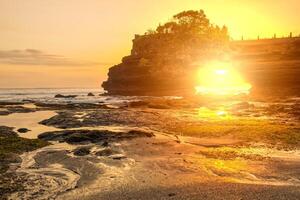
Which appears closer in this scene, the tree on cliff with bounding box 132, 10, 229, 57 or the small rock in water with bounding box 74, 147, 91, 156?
the small rock in water with bounding box 74, 147, 91, 156

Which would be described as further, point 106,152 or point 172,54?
point 172,54

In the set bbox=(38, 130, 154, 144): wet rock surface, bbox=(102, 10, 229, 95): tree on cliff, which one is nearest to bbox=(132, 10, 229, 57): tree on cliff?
bbox=(102, 10, 229, 95): tree on cliff

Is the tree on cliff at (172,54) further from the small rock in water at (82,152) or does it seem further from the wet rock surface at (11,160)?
the small rock in water at (82,152)

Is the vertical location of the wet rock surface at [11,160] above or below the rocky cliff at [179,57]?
below

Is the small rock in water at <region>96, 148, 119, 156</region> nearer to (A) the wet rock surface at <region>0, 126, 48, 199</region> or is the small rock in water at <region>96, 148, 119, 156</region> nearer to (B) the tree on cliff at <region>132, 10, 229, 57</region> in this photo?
(A) the wet rock surface at <region>0, 126, 48, 199</region>

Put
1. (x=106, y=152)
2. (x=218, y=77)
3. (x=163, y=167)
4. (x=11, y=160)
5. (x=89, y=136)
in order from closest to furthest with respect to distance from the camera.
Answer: (x=163, y=167)
(x=11, y=160)
(x=106, y=152)
(x=89, y=136)
(x=218, y=77)

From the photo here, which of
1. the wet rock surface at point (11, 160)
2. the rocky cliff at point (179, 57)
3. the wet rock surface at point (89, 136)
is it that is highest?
the rocky cliff at point (179, 57)

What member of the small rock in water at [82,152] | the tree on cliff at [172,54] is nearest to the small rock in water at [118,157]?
the small rock in water at [82,152]

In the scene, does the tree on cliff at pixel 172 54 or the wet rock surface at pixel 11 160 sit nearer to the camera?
the wet rock surface at pixel 11 160

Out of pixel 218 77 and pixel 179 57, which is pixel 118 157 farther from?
pixel 218 77

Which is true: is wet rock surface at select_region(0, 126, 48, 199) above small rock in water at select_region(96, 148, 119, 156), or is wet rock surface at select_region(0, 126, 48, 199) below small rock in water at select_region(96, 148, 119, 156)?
above

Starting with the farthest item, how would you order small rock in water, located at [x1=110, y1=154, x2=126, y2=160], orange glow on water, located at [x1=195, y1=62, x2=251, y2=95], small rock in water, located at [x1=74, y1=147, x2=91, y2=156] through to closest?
orange glow on water, located at [x1=195, y1=62, x2=251, y2=95] < small rock in water, located at [x1=74, y1=147, x2=91, y2=156] < small rock in water, located at [x1=110, y1=154, x2=126, y2=160]

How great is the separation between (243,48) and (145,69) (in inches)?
1840

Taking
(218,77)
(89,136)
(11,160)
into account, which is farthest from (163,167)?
(218,77)
